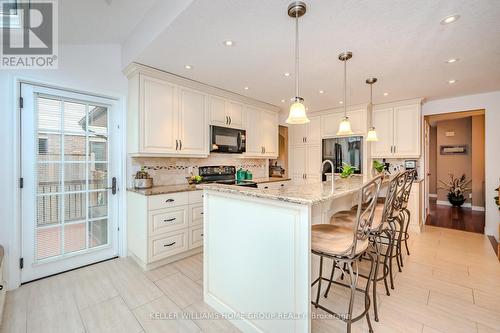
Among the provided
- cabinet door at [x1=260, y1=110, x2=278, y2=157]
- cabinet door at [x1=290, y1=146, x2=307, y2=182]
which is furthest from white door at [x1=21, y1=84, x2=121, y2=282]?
cabinet door at [x1=290, y1=146, x2=307, y2=182]

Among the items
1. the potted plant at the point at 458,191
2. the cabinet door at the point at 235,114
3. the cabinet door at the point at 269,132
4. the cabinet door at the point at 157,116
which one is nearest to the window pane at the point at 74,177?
the cabinet door at the point at 157,116

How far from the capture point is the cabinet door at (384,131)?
4238mm

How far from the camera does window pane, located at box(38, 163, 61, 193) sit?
236 centimetres

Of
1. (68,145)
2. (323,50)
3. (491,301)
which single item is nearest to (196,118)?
(68,145)

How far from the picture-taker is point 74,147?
2572 millimetres

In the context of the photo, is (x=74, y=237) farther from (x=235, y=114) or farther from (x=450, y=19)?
(x=450, y=19)

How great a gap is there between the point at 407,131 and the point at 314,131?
1.74m

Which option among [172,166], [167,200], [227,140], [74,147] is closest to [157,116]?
[172,166]

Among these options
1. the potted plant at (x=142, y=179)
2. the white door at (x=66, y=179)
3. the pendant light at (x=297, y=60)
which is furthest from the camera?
the potted plant at (x=142, y=179)

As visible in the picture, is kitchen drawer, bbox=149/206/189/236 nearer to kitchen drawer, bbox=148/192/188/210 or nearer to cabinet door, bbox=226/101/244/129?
kitchen drawer, bbox=148/192/188/210

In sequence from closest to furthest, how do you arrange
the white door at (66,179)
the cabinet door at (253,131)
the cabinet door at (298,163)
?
the white door at (66,179), the cabinet door at (253,131), the cabinet door at (298,163)

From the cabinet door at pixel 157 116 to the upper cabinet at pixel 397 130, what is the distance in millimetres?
3832

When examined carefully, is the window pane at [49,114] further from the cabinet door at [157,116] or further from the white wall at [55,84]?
the cabinet door at [157,116]

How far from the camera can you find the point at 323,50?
2260 millimetres
